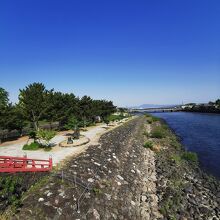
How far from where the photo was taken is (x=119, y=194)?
46.1ft

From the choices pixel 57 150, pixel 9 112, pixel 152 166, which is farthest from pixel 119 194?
pixel 9 112

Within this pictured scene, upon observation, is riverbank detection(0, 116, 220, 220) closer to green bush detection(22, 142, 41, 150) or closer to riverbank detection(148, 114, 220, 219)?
riverbank detection(148, 114, 220, 219)

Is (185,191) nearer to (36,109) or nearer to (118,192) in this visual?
(118,192)

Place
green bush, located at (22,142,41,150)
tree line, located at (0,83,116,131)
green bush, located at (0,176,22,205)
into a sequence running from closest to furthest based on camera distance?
green bush, located at (0,176,22,205)
green bush, located at (22,142,41,150)
tree line, located at (0,83,116,131)

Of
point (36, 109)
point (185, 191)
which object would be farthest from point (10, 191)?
point (36, 109)

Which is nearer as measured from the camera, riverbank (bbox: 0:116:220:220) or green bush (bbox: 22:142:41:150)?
riverbank (bbox: 0:116:220:220)

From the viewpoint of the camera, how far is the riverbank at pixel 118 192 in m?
11.1

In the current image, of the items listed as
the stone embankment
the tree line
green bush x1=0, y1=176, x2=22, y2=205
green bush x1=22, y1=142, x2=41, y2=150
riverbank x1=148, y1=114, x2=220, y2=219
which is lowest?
riverbank x1=148, y1=114, x2=220, y2=219

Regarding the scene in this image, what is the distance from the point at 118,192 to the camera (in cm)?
1429

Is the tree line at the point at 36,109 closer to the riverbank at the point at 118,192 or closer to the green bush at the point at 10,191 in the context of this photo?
the riverbank at the point at 118,192

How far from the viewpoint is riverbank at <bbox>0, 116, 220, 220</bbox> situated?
36.4 feet

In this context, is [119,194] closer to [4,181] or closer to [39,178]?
[39,178]

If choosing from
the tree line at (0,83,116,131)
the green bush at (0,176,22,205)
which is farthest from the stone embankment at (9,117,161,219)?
the tree line at (0,83,116,131)

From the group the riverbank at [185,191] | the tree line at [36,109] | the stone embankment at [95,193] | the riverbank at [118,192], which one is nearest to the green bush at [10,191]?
the riverbank at [118,192]
